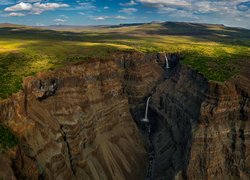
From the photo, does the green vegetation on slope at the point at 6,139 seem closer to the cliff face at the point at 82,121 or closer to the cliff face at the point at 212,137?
the cliff face at the point at 82,121

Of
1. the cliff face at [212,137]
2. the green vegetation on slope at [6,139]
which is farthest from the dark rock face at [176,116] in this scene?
the green vegetation on slope at [6,139]

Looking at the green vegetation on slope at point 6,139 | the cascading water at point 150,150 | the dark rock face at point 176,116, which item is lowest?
the cascading water at point 150,150

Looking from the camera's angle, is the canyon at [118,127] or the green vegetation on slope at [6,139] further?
the canyon at [118,127]

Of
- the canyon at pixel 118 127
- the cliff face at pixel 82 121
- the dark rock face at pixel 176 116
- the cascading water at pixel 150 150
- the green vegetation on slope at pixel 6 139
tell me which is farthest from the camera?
the cascading water at pixel 150 150

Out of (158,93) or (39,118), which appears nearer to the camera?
(39,118)

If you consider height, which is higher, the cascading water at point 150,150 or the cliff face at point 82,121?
the cliff face at point 82,121

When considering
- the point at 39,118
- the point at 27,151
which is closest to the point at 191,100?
the point at 39,118

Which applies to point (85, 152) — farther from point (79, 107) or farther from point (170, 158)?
point (170, 158)

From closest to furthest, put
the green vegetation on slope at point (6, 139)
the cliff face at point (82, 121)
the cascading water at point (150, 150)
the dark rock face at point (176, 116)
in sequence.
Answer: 1. the green vegetation on slope at point (6, 139)
2. the cliff face at point (82, 121)
3. the dark rock face at point (176, 116)
4. the cascading water at point (150, 150)

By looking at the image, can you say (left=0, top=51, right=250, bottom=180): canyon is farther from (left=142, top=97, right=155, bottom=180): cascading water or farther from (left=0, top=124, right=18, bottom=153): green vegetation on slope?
(left=0, top=124, right=18, bottom=153): green vegetation on slope
